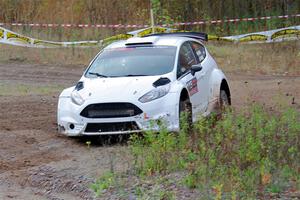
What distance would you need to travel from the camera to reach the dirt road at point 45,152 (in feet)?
27.7

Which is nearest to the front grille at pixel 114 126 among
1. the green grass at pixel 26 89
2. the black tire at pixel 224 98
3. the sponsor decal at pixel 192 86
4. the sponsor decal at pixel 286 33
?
the sponsor decal at pixel 192 86

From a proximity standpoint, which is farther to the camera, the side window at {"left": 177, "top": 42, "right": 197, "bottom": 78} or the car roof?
the car roof

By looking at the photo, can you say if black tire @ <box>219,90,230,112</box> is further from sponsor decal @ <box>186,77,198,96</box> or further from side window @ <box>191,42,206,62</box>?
sponsor decal @ <box>186,77,198,96</box>

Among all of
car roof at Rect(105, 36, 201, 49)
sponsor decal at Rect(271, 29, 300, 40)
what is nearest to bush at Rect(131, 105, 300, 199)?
car roof at Rect(105, 36, 201, 49)

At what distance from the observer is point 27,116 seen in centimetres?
1280

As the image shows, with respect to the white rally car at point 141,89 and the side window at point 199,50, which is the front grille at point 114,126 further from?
the side window at point 199,50

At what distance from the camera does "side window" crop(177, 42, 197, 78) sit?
452 inches

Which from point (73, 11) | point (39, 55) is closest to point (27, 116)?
point (39, 55)

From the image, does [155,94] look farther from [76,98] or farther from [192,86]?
[76,98]

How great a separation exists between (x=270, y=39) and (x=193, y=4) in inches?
191

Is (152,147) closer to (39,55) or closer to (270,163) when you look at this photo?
(270,163)

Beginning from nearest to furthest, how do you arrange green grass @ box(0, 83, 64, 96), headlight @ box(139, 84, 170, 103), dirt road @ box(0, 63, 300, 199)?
1. dirt road @ box(0, 63, 300, 199)
2. headlight @ box(139, 84, 170, 103)
3. green grass @ box(0, 83, 64, 96)

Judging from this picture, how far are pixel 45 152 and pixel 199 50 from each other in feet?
13.3

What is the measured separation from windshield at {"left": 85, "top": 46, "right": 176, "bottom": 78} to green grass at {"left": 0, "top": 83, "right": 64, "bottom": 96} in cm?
486
